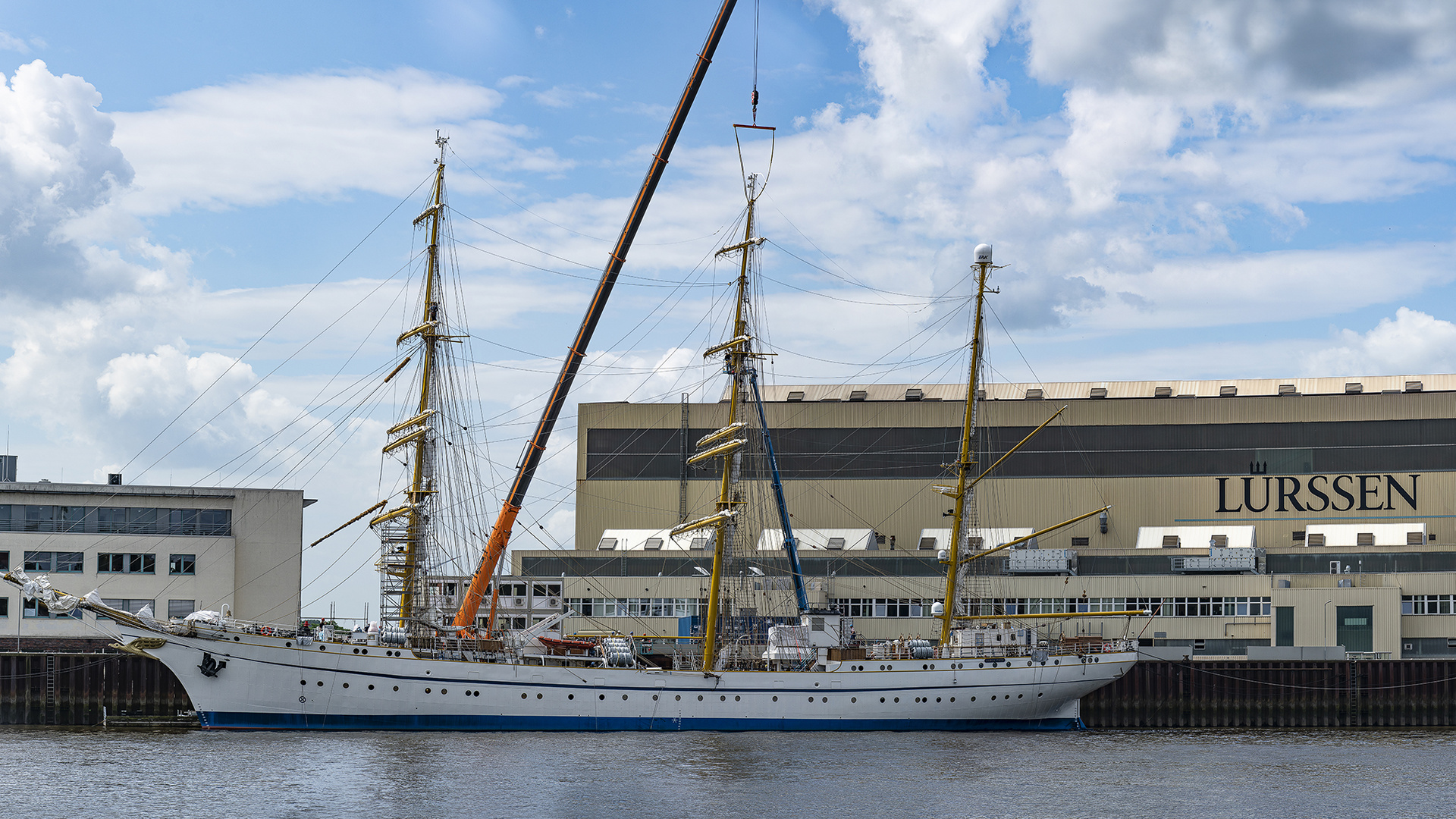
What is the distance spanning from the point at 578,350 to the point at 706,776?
107 feet

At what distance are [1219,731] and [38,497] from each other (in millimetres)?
64617

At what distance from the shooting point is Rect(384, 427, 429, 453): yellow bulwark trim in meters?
71.5

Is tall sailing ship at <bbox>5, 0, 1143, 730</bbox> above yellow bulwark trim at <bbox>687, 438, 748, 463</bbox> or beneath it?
beneath

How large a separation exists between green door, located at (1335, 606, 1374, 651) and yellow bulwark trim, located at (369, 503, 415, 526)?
53240 mm

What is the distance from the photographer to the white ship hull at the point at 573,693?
63875mm

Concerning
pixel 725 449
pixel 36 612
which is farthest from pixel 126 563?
pixel 725 449

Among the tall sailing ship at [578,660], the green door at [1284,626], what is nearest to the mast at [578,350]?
the tall sailing ship at [578,660]

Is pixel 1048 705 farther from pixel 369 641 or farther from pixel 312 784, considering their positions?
pixel 312 784

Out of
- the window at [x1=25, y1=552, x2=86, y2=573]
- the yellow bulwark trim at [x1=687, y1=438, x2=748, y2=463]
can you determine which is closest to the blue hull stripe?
the yellow bulwark trim at [x1=687, y1=438, x2=748, y2=463]

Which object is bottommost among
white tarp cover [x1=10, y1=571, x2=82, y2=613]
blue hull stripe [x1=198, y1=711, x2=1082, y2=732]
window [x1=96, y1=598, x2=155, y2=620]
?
blue hull stripe [x1=198, y1=711, x2=1082, y2=732]

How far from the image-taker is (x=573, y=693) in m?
65.9

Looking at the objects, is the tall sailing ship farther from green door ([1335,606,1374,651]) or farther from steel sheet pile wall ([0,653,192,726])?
green door ([1335,606,1374,651])

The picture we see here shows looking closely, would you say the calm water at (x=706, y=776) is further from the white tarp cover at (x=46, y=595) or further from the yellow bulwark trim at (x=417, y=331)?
the yellow bulwark trim at (x=417, y=331)

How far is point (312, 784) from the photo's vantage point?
1887 inches
